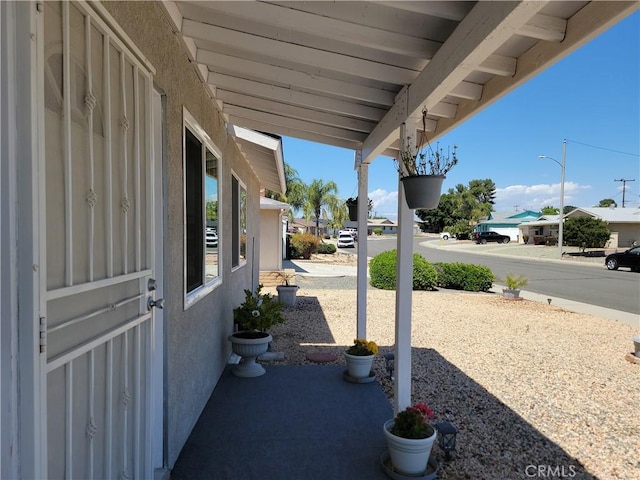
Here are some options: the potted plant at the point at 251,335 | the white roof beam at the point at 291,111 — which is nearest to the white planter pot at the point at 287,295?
the potted plant at the point at 251,335

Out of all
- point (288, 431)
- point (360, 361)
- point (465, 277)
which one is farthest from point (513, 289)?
point (288, 431)

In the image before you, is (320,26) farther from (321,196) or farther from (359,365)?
(321,196)

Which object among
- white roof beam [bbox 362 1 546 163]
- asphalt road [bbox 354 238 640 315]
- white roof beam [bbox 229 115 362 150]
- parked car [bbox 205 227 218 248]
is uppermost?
white roof beam [bbox 229 115 362 150]

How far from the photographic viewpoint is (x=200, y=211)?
3.38 metres

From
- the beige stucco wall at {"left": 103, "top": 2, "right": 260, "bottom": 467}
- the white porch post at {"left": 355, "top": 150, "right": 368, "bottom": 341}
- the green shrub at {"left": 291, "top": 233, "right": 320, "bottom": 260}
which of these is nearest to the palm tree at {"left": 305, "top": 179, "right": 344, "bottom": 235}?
the green shrub at {"left": 291, "top": 233, "right": 320, "bottom": 260}

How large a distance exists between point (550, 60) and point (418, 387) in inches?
136

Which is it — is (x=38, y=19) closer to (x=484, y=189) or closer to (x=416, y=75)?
(x=416, y=75)

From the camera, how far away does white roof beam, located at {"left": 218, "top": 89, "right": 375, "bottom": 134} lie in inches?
154

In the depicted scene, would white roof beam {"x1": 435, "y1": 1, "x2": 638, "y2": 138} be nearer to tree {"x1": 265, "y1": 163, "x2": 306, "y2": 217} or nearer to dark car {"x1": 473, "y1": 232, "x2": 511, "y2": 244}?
tree {"x1": 265, "y1": 163, "x2": 306, "y2": 217}

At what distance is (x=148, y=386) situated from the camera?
7.06 feet

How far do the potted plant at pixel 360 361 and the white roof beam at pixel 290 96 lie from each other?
2454 mm

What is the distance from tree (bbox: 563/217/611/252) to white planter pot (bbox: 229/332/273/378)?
29.9 meters

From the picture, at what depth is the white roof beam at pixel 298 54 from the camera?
2.65m

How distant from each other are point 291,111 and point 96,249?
9.34 feet
